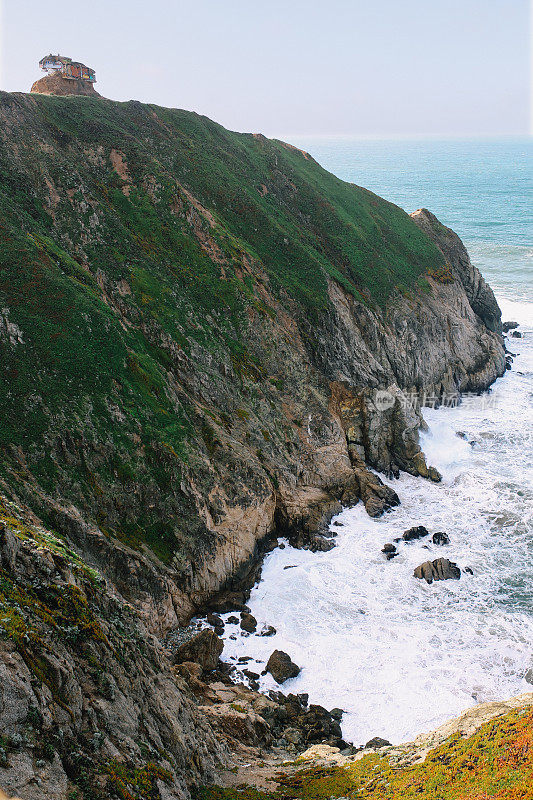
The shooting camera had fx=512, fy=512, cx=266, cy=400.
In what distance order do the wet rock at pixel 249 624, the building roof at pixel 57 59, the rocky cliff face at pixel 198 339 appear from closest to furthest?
the rocky cliff face at pixel 198 339 → the wet rock at pixel 249 624 → the building roof at pixel 57 59

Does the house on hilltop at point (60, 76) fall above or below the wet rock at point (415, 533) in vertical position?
above

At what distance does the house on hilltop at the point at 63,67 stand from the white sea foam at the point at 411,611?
66419 mm

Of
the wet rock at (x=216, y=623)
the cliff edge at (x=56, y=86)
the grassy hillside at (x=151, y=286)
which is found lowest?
the wet rock at (x=216, y=623)

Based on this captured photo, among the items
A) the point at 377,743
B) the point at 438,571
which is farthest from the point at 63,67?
the point at 377,743

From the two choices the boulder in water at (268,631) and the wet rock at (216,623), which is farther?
the boulder in water at (268,631)

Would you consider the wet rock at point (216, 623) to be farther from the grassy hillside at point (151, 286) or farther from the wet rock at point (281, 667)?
the grassy hillside at point (151, 286)

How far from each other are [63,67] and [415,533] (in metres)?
71.3

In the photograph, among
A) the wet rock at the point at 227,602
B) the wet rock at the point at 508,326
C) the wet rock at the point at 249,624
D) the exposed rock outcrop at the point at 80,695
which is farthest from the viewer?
the wet rock at the point at 508,326

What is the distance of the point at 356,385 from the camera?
174 ft

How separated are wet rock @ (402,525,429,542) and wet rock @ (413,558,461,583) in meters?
3.73

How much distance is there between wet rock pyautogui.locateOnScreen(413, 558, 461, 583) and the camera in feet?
125

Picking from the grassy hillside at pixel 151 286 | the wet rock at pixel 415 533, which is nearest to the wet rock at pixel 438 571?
the wet rock at pixel 415 533

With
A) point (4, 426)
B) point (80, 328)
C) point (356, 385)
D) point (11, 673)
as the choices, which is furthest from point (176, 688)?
point (356, 385)

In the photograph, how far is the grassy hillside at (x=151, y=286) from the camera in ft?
109
